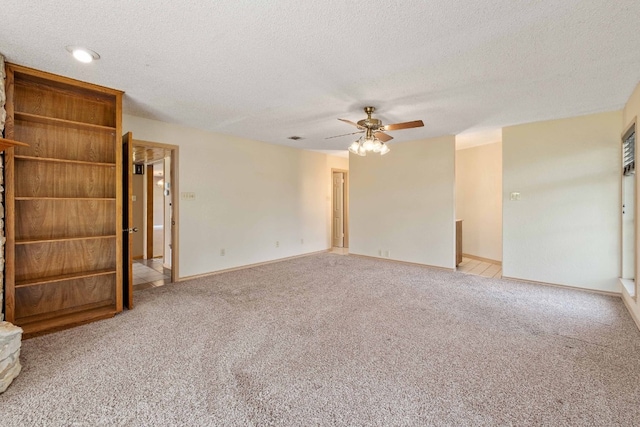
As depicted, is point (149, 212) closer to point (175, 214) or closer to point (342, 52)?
point (175, 214)

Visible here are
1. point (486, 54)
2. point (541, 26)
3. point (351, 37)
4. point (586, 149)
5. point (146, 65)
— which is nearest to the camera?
point (541, 26)

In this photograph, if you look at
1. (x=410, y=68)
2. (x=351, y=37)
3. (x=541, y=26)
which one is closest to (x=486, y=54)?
(x=541, y=26)

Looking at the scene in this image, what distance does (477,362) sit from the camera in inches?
86.6

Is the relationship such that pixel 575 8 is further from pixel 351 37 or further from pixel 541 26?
pixel 351 37

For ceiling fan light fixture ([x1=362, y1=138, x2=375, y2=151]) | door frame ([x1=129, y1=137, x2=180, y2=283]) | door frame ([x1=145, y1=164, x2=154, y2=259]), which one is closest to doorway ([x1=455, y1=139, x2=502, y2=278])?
ceiling fan light fixture ([x1=362, y1=138, x2=375, y2=151])

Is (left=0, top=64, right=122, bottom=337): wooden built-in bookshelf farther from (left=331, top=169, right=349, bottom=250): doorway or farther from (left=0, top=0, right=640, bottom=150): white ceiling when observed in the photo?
(left=331, top=169, right=349, bottom=250): doorway

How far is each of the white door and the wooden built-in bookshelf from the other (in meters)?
5.30

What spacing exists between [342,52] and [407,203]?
3817 millimetres

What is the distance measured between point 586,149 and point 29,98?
6628mm

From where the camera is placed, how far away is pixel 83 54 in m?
2.35

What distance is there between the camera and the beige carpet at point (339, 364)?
1.68 metres

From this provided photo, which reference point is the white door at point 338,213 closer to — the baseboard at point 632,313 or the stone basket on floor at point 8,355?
the baseboard at point 632,313

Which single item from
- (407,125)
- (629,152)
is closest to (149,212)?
(407,125)

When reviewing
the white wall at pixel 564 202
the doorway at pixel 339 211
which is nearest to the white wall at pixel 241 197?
the doorway at pixel 339 211
